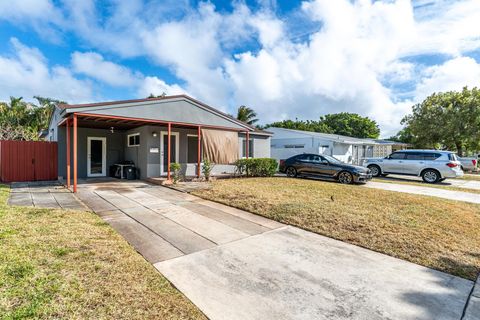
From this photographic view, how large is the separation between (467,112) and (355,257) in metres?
27.8

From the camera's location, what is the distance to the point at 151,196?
25.8ft

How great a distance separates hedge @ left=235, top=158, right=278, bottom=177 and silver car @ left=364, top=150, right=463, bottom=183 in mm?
7030

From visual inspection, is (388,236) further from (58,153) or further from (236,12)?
(58,153)

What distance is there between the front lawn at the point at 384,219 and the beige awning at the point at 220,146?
3.30 m

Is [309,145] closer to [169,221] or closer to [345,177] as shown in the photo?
[345,177]

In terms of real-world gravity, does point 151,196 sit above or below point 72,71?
below

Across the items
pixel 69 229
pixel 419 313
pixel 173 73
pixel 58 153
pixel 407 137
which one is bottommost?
pixel 419 313

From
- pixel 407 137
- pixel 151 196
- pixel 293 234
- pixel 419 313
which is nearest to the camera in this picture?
pixel 419 313

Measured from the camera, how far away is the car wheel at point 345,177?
441 inches

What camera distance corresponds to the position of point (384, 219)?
18.0 feet

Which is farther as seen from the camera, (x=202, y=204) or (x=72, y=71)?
(x=72, y=71)

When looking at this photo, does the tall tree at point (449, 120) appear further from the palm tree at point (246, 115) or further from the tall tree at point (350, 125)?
the tall tree at point (350, 125)

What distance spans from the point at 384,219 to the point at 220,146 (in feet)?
26.8

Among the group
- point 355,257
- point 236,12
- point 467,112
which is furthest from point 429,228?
point 467,112
